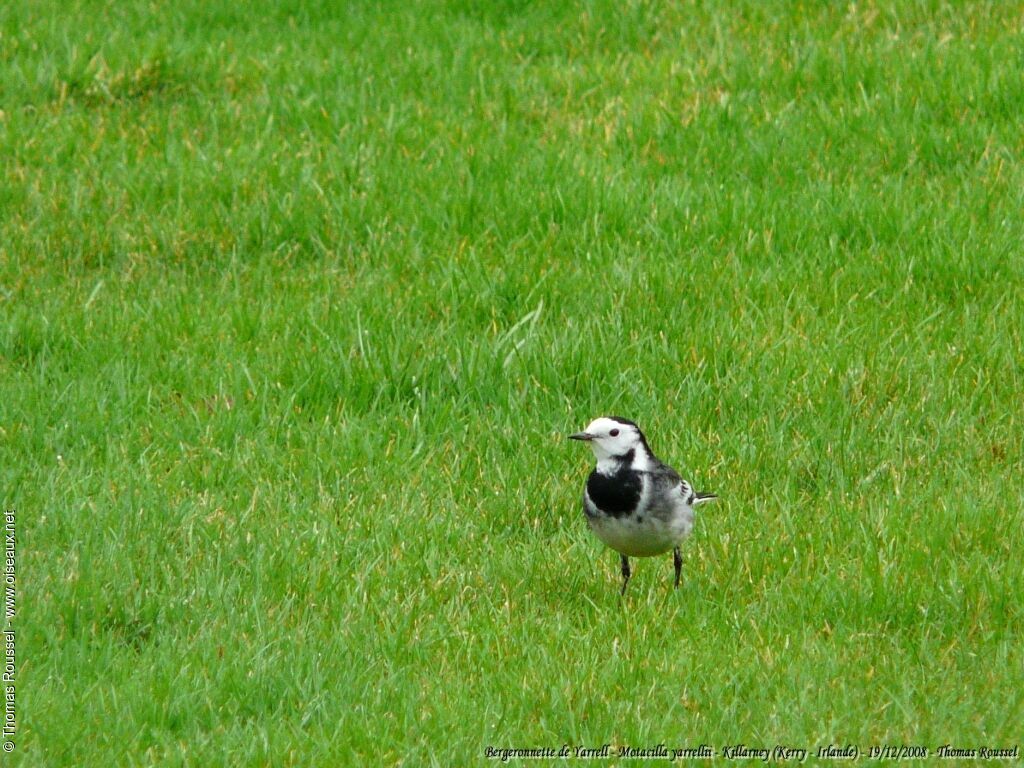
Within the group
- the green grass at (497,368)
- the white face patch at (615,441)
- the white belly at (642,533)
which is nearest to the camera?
the green grass at (497,368)

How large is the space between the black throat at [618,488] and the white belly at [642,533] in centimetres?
4

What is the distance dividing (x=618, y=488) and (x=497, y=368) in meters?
1.69

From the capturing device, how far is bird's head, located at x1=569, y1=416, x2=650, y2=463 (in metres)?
5.86

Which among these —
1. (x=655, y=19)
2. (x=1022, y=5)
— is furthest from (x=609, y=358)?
(x=1022, y=5)

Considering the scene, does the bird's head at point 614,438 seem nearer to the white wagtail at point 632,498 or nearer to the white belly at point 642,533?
the white wagtail at point 632,498

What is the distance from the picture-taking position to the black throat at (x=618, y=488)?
5.63m

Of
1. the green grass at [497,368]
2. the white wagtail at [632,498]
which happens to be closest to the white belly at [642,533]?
the white wagtail at [632,498]

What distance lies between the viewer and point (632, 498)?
5.63 metres

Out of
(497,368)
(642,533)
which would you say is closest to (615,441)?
(642,533)

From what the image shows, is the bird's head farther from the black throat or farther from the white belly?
the white belly

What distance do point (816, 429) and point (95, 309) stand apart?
380 cm

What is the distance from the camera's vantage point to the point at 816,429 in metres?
6.71

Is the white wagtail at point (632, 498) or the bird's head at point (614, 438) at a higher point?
the bird's head at point (614, 438)

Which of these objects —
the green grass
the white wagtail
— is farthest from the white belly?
the green grass
